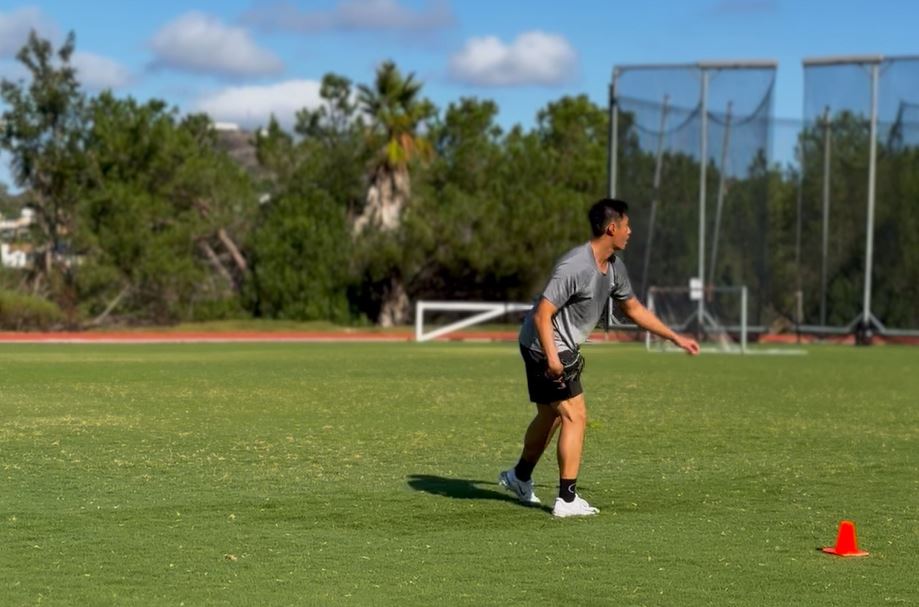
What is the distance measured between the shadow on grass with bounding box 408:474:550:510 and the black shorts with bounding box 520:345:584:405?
77 centimetres

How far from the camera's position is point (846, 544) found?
27.4ft

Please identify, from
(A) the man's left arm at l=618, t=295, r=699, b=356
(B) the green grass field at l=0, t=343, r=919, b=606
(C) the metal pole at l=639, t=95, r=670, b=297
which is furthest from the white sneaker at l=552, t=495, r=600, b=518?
(C) the metal pole at l=639, t=95, r=670, b=297

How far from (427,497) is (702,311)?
30300mm

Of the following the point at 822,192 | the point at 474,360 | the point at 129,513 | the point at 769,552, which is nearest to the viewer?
the point at 769,552

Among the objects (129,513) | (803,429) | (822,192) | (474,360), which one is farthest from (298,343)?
(129,513)

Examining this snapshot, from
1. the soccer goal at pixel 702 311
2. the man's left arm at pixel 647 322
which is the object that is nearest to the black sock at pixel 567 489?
the man's left arm at pixel 647 322

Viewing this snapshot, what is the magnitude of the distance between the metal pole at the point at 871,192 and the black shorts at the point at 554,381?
114ft

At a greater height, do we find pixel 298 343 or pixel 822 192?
pixel 822 192

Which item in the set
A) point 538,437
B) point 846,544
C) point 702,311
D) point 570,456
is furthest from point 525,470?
point 702,311

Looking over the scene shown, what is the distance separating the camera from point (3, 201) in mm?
54219

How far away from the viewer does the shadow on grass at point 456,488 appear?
10492 mm

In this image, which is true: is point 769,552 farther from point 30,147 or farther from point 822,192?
point 30,147

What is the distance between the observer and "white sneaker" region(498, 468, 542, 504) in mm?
10273

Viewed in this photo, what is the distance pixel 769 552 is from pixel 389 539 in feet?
6.79
